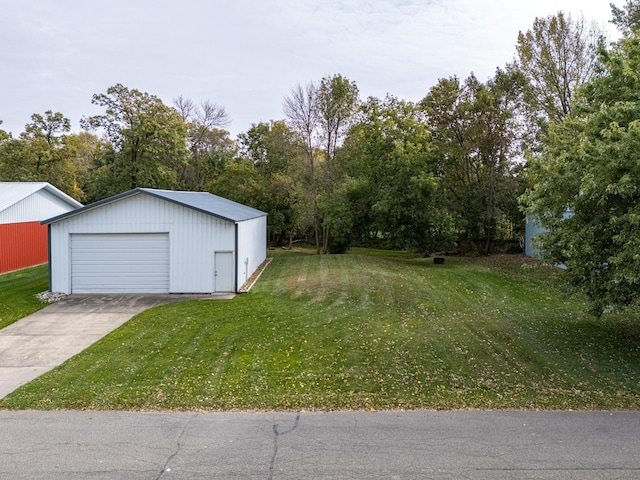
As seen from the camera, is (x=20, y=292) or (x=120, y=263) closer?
(x=120, y=263)

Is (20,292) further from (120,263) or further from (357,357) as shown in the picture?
(357,357)

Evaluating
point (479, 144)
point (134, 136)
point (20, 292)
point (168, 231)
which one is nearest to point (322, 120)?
point (479, 144)

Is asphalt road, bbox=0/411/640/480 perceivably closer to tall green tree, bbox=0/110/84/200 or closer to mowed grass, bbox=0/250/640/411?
mowed grass, bbox=0/250/640/411

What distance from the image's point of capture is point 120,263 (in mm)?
15664

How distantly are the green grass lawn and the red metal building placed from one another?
893 mm

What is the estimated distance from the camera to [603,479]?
4484mm

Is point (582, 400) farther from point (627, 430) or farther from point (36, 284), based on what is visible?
point (36, 284)

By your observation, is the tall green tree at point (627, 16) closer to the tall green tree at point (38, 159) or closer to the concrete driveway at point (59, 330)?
the concrete driveway at point (59, 330)

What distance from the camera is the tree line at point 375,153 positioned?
23500mm

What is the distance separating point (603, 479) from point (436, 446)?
167 centimetres

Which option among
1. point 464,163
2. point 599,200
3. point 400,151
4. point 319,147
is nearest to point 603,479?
point 599,200

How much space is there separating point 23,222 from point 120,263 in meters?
9.83

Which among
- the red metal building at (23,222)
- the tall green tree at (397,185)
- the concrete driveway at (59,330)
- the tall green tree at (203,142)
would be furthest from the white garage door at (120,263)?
the tall green tree at (203,142)

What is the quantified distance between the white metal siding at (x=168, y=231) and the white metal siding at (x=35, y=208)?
279 inches
